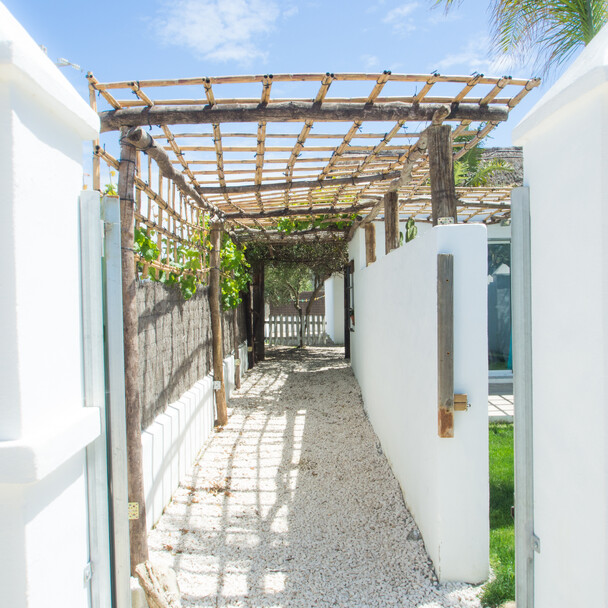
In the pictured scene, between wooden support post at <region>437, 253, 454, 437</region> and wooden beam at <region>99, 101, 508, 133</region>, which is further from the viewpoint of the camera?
wooden beam at <region>99, 101, 508, 133</region>

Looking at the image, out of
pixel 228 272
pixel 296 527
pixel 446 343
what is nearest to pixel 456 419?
pixel 446 343

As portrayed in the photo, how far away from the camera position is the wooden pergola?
2.95 metres

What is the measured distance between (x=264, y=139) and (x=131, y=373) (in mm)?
Result: 2001

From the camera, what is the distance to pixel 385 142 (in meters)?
3.96

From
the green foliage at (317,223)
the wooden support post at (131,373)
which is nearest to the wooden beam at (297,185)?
the wooden support post at (131,373)

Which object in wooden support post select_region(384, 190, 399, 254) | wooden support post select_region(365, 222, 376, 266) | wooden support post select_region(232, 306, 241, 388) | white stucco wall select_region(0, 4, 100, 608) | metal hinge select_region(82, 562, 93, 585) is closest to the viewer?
white stucco wall select_region(0, 4, 100, 608)

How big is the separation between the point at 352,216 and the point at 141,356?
4.89m

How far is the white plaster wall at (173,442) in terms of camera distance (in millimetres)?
3529

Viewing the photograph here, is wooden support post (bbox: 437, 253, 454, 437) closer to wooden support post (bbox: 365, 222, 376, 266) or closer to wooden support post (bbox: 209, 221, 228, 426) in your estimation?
wooden support post (bbox: 209, 221, 228, 426)

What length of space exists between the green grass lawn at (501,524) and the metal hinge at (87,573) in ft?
6.36

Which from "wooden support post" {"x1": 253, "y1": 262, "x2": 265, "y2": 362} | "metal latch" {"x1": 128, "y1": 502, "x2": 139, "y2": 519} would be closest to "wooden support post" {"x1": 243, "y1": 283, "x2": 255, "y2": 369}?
"wooden support post" {"x1": 253, "y1": 262, "x2": 265, "y2": 362}

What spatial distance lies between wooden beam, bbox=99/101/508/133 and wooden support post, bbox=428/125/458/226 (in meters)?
0.13

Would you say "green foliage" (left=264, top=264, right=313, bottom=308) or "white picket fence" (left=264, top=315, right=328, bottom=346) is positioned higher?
"green foliage" (left=264, top=264, right=313, bottom=308)

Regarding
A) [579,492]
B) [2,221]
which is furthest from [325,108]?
[579,492]
